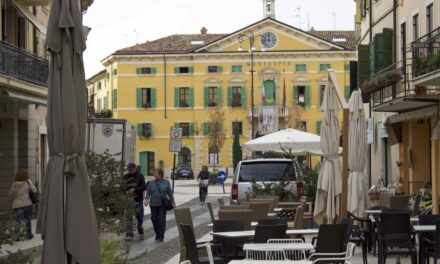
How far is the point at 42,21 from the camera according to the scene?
35.8 meters

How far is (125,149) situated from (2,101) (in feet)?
14.9

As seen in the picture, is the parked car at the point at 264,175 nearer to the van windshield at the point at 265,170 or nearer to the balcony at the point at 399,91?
the van windshield at the point at 265,170

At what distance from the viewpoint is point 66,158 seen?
9.74 meters

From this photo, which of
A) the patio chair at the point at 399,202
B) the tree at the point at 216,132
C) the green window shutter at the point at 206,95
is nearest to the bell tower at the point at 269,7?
the green window shutter at the point at 206,95

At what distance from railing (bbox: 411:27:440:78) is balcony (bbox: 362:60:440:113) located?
0.36 m

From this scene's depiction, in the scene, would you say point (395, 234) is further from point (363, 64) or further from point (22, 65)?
point (363, 64)

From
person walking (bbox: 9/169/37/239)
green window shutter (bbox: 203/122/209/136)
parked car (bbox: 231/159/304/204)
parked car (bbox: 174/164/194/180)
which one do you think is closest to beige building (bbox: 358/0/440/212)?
parked car (bbox: 231/159/304/204)

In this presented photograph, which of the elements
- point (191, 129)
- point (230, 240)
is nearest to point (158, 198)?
point (230, 240)

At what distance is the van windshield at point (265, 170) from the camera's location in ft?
82.2

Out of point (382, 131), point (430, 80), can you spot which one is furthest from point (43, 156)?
point (430, 80)

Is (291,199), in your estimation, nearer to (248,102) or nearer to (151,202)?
(151,202)

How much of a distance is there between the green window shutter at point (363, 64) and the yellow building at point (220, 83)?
57.5 m

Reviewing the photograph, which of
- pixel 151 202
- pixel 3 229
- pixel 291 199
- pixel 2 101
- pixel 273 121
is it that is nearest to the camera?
pixel 3 229

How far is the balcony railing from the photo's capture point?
26672 millimetres
